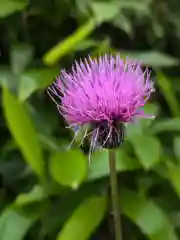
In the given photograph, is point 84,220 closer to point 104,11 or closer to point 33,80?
point 33,80

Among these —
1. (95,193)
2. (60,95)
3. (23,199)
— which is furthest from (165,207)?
(60,95)

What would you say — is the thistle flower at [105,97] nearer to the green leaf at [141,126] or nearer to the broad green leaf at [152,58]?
the green leaf at [141,126]

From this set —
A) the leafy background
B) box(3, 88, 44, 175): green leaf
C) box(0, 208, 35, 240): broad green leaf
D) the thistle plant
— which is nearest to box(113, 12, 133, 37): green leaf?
the leafy background

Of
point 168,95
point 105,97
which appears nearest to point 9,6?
point 168,95

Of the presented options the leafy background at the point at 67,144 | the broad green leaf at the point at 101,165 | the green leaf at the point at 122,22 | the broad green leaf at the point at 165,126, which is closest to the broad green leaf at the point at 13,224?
the leafy background at the point at 67,144

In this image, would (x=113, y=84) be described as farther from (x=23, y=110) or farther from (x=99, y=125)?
(x=23, y=110)

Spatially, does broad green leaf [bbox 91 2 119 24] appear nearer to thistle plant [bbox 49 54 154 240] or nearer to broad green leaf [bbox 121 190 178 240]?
broad green leaf [bbox 121 190 178 240]
